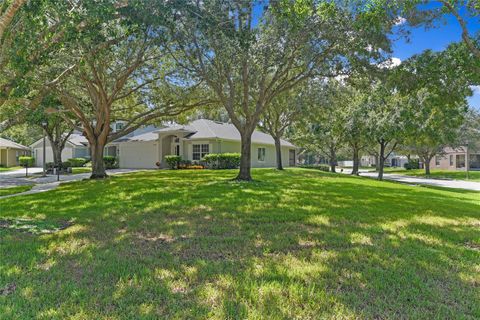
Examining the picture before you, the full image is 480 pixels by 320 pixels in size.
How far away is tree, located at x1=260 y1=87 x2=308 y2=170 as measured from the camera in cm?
2328

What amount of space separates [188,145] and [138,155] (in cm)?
670

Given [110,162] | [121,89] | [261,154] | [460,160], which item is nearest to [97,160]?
[121,89]

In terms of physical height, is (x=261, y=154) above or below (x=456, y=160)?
above

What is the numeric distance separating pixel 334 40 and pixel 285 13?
320 cm

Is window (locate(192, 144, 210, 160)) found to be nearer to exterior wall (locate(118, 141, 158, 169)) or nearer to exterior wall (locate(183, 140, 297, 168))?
exterior wall (locate(183, 140, 297, 168))

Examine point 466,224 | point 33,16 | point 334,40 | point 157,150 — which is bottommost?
point 466,224

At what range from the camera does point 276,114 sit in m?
26.8

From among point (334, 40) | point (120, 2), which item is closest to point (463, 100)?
point (334, 40)

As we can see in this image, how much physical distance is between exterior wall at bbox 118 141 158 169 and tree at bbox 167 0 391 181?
17.6 metres

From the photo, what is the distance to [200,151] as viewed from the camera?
2891 centimetres

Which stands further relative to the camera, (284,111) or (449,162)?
(449,162)

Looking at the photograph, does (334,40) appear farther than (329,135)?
No

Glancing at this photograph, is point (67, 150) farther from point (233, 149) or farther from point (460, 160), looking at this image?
point (460, 160)

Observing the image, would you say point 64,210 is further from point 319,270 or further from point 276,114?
point 276,114
